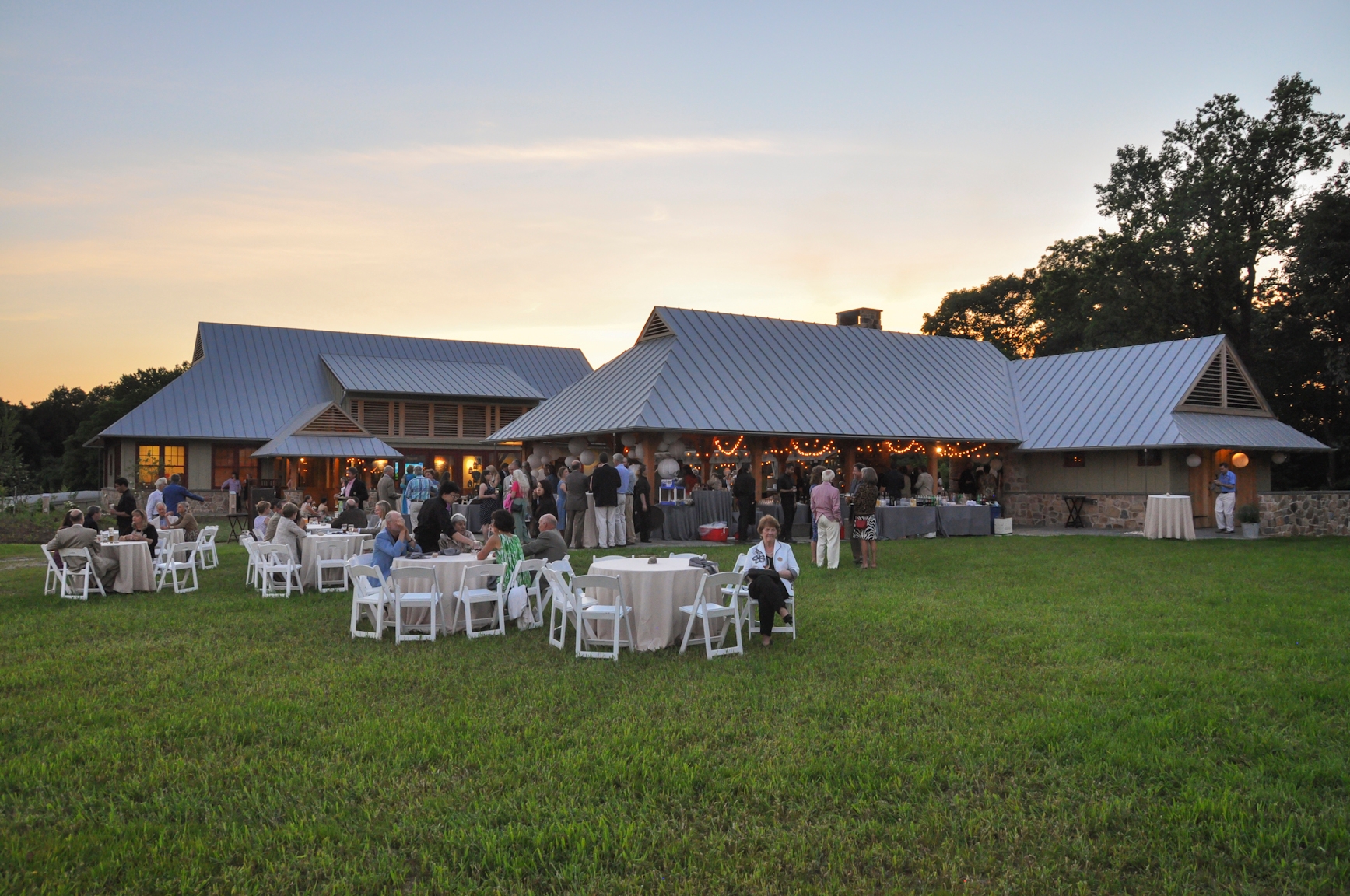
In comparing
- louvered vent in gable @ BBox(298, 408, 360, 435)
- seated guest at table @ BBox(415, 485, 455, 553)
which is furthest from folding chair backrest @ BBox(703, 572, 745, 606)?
louvered vent in gable @ BBox(298, 408, 360, 435)

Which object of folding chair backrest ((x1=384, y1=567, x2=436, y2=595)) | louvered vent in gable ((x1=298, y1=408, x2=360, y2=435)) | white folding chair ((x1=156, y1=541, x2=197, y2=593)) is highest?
louvered vent in gable ((x1=298, y1=408, x2=360, y2=435))

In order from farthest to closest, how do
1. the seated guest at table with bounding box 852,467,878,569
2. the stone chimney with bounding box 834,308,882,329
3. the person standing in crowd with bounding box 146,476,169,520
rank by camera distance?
the stone chimney with bounding box 834,308,882,329
the person standing in crowd with bounding box 146,476,169,520
the seated guest at table with bounding box 852,467,878,569

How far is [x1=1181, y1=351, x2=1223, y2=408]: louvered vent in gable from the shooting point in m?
23.2

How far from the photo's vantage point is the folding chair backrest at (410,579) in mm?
8305

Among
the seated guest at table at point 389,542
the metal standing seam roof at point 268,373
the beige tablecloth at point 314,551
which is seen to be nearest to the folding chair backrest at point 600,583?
the seated guest at table at point 389,542

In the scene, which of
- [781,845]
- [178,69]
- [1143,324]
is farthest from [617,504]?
[1143,324]

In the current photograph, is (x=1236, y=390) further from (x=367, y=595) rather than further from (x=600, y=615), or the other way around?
(x=367, y=595)

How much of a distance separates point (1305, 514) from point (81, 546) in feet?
79.8

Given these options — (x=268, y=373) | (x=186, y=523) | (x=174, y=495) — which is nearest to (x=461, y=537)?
(x=186, y=523)

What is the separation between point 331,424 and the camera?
3017cm

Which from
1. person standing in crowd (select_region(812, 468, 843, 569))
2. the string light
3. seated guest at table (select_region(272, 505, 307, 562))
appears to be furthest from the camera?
the string light

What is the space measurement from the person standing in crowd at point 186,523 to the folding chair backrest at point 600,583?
946cm

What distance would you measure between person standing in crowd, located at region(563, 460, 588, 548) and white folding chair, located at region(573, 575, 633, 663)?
887 cm

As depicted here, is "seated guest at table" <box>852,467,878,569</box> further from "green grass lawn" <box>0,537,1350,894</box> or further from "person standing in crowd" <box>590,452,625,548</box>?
"person standing in crowd" <box>590,452,625,548</box>
